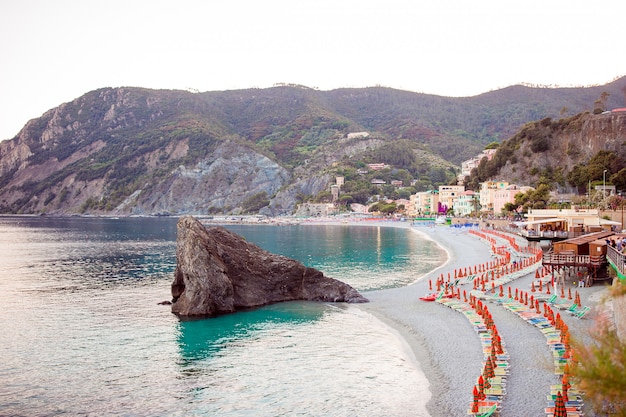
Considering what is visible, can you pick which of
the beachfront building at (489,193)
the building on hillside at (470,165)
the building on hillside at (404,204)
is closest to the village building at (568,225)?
the beachfront building at (489,193)

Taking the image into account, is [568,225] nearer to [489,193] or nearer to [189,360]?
Answer: [189,360]

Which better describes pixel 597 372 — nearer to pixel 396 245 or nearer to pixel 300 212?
A: pixel 396 245

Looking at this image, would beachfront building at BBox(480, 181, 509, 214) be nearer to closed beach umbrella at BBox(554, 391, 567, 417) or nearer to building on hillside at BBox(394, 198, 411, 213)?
building on hillside at BBox(394, 198, 411, 213)

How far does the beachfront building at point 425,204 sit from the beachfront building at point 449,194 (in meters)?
3.95

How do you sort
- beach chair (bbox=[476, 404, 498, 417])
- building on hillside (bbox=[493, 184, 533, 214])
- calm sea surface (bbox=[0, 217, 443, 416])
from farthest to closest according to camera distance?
1. building on hillside (bbox=[493, 184, 533, 214])
2. calm sea surface (bbox=[0, 217, 443, 416])
3. beach chair (bbox=[476, 404, 498, 417])

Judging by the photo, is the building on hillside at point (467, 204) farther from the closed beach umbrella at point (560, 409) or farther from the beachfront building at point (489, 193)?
the closed beach umbrella at point (560, 409)

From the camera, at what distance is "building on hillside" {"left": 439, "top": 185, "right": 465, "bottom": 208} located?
474ft

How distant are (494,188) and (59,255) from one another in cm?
8242

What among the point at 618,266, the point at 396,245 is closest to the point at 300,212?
the point at 396,245

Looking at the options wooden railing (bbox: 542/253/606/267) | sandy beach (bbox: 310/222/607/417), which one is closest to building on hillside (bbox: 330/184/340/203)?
sandy beach (bbox: 310/222/607/417)

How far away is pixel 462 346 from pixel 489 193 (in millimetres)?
95691

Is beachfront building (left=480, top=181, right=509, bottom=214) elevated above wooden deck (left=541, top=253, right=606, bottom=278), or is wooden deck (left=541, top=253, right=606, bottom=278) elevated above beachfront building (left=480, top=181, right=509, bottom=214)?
beachfront building (left=480, top=181, right=509, bottom=214)

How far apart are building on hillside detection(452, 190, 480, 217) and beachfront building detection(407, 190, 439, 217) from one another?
18387 millimetres

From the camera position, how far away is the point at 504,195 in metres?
103
